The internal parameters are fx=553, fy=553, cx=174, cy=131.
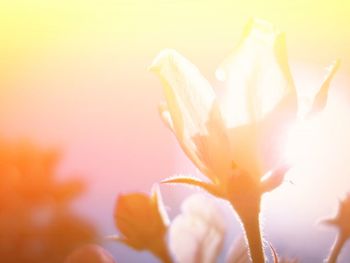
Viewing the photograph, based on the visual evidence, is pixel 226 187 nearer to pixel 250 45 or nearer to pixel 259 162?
pixel 259 162

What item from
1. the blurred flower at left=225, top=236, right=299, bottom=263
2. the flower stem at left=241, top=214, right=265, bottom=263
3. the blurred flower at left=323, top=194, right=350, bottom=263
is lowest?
the blurred flower at left=323, top=194, right=350, bottom=263

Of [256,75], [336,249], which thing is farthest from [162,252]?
[256,75]

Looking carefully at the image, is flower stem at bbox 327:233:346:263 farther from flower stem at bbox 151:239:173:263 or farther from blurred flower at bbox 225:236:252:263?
flower stem at bbox 151:239:173:263

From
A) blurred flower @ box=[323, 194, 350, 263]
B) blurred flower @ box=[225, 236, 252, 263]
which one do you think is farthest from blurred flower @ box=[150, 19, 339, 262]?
blurred flower @ box=[323, 194, 350, 263]

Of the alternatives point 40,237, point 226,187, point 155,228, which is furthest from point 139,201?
point 40,237

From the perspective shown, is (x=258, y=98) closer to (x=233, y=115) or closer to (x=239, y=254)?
(x=233, y=115)
